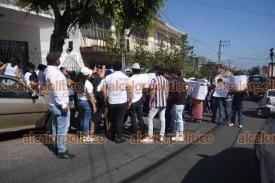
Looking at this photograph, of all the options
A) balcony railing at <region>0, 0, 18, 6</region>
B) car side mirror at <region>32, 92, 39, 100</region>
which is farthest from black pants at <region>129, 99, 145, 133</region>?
balcony railing at <region>0, 0, 18, 6</region>

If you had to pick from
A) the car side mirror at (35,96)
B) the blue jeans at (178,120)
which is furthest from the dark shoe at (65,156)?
the blue jeans at (178,120)

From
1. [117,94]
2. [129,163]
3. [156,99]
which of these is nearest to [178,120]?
[156,99]

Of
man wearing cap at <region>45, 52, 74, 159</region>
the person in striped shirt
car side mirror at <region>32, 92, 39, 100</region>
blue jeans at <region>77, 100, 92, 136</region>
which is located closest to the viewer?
man wearing cap at <region>45, 52, 74, 159</region>

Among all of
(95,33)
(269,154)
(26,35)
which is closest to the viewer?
(269,154)

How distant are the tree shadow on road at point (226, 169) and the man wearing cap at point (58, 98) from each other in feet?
7.75

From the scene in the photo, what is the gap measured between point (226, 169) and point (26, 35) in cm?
1274

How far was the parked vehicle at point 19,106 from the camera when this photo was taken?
830cm

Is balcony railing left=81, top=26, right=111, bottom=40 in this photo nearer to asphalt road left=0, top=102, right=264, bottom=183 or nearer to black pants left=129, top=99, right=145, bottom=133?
black pants left=129, top=99, right=145, bottom=133

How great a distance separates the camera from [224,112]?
44.5 ft

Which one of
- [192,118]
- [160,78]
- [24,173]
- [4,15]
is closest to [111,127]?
[160,78]

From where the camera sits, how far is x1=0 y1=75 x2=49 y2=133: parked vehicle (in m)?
8.30

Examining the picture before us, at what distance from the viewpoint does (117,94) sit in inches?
341

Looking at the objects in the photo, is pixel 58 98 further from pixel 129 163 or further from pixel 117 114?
pixel 117 114

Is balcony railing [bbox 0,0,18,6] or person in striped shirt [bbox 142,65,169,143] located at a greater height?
balcony railing [bbox 0,0,18,6]
